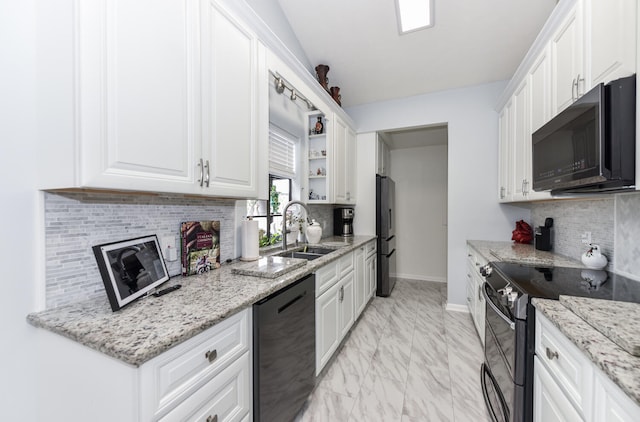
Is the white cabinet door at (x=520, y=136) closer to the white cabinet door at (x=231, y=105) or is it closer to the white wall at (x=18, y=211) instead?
the white cabinet door at (x=231, y=105)

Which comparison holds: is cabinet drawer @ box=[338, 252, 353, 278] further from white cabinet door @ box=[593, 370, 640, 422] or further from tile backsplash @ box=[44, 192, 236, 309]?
white cabinet door @ box=[593, 370, 640, 422]

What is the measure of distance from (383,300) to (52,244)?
10.9 feet

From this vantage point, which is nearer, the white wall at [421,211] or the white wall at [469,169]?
the white wall at [469,169]

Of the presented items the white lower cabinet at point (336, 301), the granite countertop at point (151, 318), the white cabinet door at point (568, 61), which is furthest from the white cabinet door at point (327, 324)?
the white cabinet door at point (568, 61)

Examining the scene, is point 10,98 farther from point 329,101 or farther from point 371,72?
point 371,72

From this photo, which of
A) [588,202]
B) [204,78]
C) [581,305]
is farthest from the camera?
[588,202]

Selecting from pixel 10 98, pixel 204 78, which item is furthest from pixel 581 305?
pixel 10 98

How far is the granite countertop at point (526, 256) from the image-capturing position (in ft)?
5.89

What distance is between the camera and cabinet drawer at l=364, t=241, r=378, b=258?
311 centimetres

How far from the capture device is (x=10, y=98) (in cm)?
91

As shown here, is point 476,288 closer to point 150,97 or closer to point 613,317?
point 613,317

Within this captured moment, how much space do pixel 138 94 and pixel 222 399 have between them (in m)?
1.20

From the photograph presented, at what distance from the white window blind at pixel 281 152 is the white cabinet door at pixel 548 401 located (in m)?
2.13

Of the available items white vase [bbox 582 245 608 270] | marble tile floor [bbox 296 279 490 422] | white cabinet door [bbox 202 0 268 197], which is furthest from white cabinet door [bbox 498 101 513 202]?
white cabinet door [bbox 202 0 268 197]
